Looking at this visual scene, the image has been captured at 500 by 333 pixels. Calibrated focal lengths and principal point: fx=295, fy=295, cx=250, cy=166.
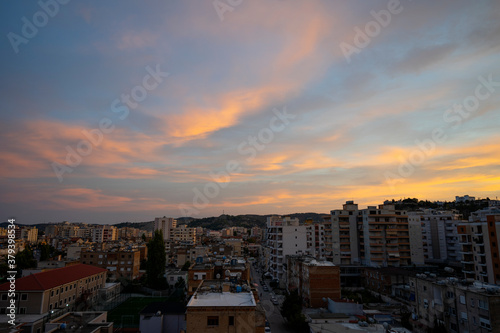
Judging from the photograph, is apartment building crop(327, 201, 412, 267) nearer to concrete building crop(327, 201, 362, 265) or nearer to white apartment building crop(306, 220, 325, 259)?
concrete building crop(327, 201, 362, 265)

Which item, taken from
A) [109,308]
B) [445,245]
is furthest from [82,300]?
[445,245]

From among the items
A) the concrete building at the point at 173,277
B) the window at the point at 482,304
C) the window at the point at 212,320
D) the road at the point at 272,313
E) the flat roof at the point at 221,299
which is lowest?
the road at the point at 272,313

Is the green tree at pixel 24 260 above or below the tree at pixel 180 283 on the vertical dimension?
above

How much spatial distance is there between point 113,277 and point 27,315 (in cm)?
2612

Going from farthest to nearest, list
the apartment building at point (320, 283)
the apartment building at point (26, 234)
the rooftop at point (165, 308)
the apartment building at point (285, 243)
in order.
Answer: the apartment building at point (26, 234)
the apartment building at point (285, 243)
the apartment building at point (320, 283)
the rooftop at point (165, 308)

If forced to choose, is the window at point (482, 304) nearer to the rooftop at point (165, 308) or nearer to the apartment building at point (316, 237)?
the rooftop at point (165, 308)

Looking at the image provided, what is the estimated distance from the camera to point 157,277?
51344 mm

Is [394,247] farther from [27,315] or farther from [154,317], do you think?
[27,315]

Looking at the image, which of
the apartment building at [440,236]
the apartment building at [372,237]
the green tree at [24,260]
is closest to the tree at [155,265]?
the green tree at [24,260]

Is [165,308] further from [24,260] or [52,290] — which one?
[24,260]

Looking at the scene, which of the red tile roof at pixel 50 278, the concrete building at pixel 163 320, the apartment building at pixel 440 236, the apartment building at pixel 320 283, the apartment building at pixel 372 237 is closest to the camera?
the concrete building at pixel 163 320

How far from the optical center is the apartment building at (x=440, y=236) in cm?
6498

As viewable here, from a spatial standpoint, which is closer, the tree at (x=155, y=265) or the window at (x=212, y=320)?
the window at (x=212, y=320)

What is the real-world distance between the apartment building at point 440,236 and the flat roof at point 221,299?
204 ft
